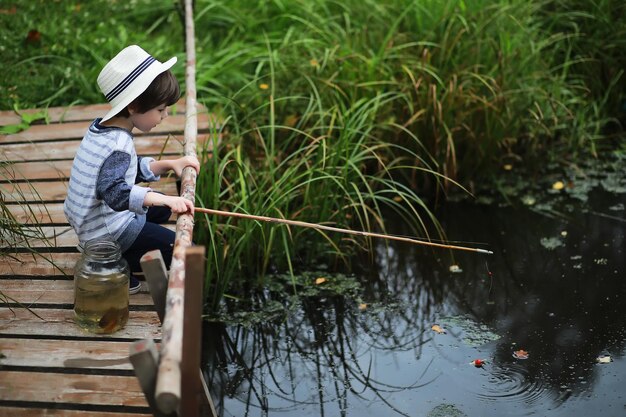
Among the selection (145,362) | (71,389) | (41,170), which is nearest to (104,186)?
(71,389)

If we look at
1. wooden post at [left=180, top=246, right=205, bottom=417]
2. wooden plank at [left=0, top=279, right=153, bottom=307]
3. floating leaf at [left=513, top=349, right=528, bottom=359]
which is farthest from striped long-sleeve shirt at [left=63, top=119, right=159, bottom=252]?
floating leaf at [left=513, top=349, right=528, bottom=359]

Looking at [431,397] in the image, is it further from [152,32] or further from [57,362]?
[152,32]

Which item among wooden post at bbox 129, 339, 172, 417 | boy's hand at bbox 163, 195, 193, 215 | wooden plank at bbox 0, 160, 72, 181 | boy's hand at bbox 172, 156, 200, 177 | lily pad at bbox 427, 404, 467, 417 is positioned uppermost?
boy's hand at bbox 172, 156, 200, 177

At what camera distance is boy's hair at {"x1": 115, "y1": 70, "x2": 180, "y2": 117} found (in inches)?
126

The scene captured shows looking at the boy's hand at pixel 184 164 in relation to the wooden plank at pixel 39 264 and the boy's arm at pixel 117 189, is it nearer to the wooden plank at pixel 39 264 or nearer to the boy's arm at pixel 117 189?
the boy's arm at pixel 117 189

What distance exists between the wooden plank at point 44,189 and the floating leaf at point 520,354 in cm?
168

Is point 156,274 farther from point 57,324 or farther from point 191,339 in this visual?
point 57,324

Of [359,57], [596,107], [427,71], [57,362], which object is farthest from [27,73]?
[596,107]

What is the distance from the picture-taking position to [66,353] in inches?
117

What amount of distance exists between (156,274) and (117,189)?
754 mm

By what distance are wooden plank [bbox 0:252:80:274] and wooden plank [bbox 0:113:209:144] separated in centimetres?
124

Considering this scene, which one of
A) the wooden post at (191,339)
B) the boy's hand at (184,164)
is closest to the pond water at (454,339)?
the boy's hand at (184,164)

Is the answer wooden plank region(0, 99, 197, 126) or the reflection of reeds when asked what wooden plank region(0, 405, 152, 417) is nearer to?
the reflection of reeds

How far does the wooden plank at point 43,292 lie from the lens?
3.30m
